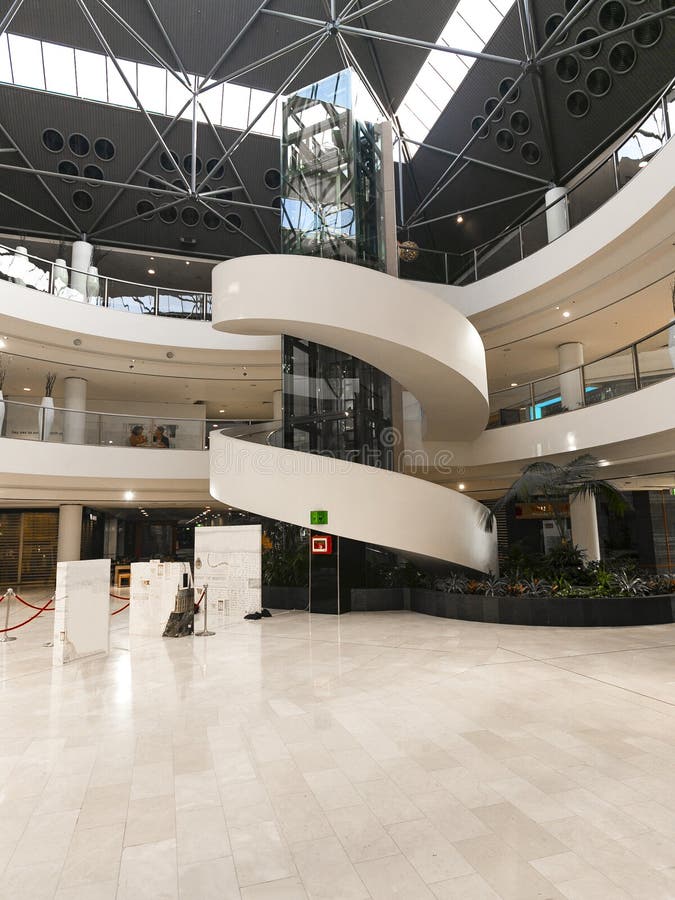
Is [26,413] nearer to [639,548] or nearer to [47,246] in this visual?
[47,246]

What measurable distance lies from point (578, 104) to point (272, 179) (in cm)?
1114

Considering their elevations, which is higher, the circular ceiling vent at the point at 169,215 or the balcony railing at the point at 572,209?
the circular ceiling vent at the point at 169,215

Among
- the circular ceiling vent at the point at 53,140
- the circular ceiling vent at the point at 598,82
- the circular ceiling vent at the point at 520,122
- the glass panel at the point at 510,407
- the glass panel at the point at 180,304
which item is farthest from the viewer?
the circular ceiling vent at the point at 53,140

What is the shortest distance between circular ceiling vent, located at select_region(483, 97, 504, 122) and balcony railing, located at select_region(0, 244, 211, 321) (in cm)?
1042

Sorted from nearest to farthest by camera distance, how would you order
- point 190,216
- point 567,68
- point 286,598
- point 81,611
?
point 81,611 → point 286,598 → point 567,68 → point 190,216

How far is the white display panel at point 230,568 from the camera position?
12422 millimetres

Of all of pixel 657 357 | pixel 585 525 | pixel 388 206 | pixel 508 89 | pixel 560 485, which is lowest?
pixel 585 525

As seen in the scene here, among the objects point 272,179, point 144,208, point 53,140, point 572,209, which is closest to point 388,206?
point 572,209

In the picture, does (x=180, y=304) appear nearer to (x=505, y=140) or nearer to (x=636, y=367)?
(x=505, y=140)

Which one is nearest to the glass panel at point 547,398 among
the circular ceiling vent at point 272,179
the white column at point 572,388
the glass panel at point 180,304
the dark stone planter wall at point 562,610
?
the white column at point 572,388

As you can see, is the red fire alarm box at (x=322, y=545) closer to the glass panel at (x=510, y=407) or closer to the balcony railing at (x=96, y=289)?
the glass panel at (x=510, y=407)

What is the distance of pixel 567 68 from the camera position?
53.7 ft

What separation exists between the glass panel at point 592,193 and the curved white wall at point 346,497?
23.8 ft

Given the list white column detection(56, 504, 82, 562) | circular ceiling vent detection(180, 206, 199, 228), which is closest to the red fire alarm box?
white column detection(56, 504, 82, 562)
